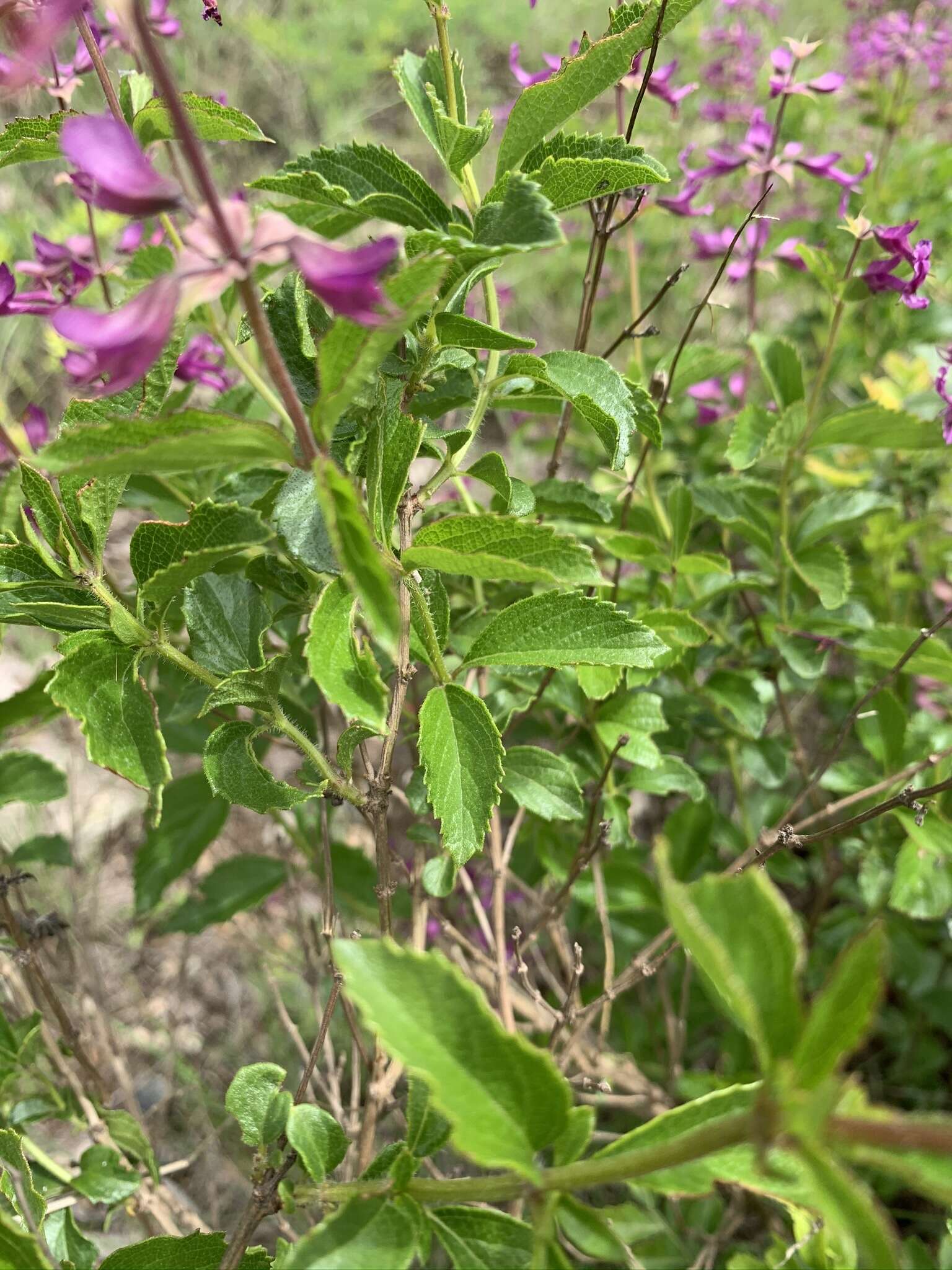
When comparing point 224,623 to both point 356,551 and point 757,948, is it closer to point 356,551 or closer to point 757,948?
point 356,551

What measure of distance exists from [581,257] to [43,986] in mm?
3456

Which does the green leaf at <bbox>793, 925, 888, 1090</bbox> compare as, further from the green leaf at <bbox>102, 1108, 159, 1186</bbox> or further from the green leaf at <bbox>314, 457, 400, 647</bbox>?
the green leaf at <bbox>102, 1108, 159, 1186</bbox>

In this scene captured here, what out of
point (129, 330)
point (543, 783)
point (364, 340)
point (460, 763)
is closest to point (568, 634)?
point (460, 763)

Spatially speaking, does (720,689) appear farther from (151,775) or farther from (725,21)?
(725,21)

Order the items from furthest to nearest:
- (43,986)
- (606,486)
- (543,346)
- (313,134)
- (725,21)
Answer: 1. (313,134)
2. (543,346)
3. (725,21)
4. (606,486)
5. (43,986)

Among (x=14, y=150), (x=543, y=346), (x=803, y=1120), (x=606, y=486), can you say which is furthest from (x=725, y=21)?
(x=803, y=1120)

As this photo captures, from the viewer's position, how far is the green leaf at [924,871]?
135 centimetres

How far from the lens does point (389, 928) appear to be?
1.04 m

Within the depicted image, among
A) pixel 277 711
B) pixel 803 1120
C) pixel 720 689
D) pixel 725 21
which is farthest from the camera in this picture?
pixel 725 21

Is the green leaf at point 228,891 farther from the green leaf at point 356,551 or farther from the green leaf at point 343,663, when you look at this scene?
the green leaf at point 356,551

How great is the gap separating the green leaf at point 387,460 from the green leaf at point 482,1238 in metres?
0.54

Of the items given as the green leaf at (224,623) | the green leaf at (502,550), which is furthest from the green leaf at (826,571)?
the green leaf at (224,623)

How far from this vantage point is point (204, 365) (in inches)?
57.4

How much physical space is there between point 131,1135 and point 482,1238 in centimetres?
72
